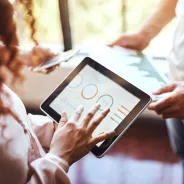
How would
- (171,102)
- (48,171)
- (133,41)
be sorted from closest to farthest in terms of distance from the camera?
(48,171), (171,102), (133,41)

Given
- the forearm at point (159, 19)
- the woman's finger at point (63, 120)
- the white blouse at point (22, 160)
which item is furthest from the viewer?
the forearm at point (159, 19)

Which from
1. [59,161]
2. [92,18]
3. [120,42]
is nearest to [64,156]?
[59,161]

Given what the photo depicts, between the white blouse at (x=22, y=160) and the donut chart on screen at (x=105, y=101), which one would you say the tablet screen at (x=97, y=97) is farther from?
the white blouse at (x=22, y=160)

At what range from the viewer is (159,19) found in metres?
0.99

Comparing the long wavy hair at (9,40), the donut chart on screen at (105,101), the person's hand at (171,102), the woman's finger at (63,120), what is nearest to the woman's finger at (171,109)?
the person's hand at (171,102)

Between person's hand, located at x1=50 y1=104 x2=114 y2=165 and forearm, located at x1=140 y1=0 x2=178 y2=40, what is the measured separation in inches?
13.3

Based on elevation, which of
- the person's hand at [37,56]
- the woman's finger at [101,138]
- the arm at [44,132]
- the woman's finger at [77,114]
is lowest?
the arm at [44,132]

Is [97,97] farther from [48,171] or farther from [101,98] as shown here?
[48,171]

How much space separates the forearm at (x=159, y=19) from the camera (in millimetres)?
972

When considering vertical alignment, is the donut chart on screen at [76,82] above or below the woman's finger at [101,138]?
above

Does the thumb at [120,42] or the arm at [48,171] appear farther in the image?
the thumb at [120,42]

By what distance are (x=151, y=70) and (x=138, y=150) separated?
78 centimetres

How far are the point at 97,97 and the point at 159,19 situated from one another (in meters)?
0.33

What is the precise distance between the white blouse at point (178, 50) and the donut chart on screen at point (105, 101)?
18cm
